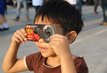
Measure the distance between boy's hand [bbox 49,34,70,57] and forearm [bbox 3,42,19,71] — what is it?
0.51 meters

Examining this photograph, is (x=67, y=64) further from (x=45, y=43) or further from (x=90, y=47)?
(x=90, y=47)

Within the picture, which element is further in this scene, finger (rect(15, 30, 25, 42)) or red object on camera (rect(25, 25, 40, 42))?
finger (rect(15, 30, 25, 42))

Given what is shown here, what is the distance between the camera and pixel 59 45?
2146mm

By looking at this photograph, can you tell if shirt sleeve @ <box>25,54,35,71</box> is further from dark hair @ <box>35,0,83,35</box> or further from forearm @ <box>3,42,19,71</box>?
dark hair @ <box>35,0,83,35</box>

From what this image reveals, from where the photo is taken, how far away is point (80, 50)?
6562 millimetres

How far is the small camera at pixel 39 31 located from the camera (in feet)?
7.20

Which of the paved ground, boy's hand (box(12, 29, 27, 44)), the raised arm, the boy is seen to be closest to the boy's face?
the boy

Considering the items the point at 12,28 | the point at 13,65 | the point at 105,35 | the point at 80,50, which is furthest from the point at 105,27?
the point at 13,65

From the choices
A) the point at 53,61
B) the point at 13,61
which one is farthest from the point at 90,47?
the point at 53,61

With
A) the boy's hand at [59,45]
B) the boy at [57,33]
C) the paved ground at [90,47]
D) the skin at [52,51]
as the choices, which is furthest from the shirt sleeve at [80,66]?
the paved ground at [90,47]

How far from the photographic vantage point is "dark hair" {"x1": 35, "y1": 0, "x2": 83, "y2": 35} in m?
2.38

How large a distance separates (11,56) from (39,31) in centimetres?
53

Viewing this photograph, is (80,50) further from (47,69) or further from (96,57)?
(47,69)

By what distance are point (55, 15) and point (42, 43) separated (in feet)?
0.69
